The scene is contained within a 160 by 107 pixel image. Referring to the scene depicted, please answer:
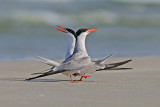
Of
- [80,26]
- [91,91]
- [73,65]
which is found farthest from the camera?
[80,26]

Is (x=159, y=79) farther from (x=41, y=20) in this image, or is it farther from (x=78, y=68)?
(x=41, y=20)

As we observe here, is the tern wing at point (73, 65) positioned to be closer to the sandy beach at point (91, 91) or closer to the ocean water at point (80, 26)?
the sandy beach at point (91, 91)

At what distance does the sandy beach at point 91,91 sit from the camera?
4.32m

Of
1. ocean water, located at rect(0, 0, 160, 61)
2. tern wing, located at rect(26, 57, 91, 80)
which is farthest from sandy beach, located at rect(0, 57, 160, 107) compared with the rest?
ocean water, located at rect(0, 0, 160, 61)

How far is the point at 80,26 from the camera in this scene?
16203mm

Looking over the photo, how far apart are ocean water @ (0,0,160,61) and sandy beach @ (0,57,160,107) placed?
3.61 m

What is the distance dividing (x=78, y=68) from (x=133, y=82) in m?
0.67

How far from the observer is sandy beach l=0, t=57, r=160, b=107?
4320mm

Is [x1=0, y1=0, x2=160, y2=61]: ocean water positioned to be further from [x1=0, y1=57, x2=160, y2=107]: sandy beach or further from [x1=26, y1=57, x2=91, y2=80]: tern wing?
[x1=26, y1=57, x2=91, y2=80]: tern wing

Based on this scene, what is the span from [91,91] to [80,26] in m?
11.3

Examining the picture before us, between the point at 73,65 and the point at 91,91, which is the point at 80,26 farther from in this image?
the point at 91,91

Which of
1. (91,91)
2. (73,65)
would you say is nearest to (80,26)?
(73,65)

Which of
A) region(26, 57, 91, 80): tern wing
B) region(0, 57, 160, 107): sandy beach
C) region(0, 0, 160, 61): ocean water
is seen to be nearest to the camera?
region(0, 57, 160, 107): sandy beach

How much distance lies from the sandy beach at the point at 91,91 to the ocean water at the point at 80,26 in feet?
11.8
